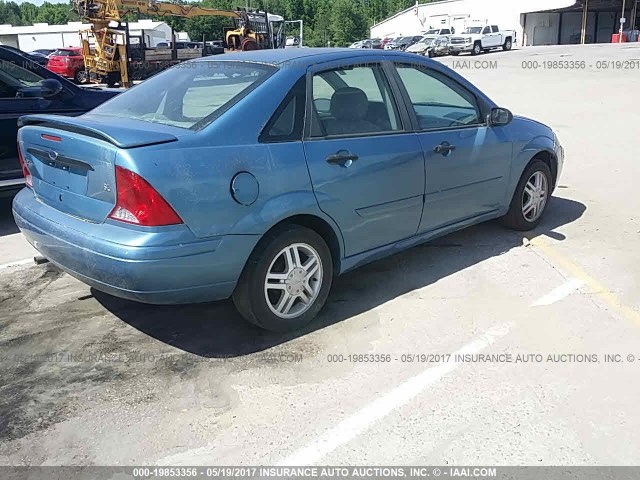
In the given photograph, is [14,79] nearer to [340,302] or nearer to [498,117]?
[340,302]

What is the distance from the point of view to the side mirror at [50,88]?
672 centimetres

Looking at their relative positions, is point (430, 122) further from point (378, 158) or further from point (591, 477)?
point (591, 477)

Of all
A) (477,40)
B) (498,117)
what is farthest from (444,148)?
(477,40)

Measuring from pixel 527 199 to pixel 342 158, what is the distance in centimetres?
250

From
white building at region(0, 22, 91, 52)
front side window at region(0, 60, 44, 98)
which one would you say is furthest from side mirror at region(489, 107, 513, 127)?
white building at region(0, 22, 91, 52)

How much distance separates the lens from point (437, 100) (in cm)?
523

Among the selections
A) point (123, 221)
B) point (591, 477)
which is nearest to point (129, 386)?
point (123, 221)

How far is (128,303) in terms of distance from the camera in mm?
4527

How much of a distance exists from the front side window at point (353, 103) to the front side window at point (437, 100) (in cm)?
24

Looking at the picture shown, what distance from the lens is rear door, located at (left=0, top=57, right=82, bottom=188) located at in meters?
6.39

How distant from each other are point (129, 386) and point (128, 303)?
1.15m

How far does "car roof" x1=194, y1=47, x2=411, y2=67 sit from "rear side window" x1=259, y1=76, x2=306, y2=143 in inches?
9.5

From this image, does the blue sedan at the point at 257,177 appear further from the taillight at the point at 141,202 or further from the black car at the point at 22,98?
the black car at the point at 22,98

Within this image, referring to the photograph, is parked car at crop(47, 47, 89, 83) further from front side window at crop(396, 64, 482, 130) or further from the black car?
front side window at crop(396, 64, 482, 130)
